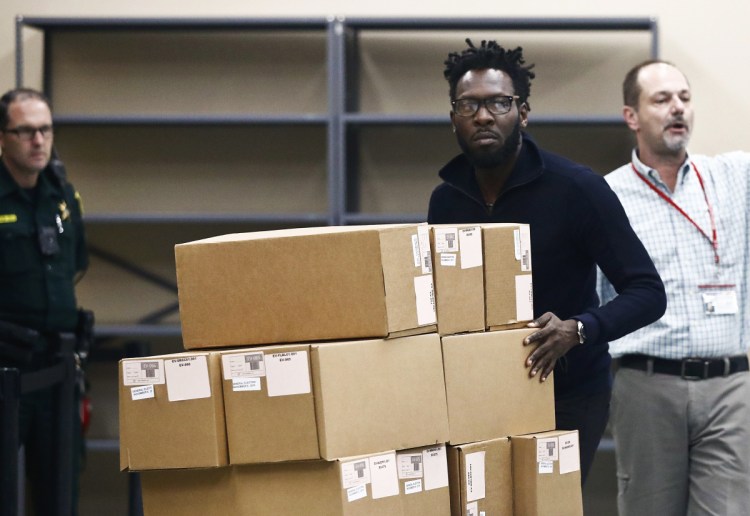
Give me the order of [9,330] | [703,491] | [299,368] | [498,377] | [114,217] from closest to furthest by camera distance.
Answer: [299,368] → [498,377] → [703,491] → [9,330] → [114,217]

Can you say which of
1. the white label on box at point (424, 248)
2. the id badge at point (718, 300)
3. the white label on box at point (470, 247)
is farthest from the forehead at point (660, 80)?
the white label on box at point (424, 248)

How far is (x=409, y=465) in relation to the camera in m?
1.81

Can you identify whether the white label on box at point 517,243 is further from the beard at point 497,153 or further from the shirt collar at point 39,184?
the shirt collar at point 39,184

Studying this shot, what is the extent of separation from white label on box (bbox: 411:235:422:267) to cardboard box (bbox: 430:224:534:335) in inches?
2.1

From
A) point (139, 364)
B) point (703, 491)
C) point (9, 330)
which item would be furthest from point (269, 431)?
point (9, 330)

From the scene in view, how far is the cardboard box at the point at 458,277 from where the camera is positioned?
1.89 meters

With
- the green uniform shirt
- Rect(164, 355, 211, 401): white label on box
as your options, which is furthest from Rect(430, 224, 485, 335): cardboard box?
the green uniform shirt

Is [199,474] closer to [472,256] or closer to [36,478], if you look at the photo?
[472,256]

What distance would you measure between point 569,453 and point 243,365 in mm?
655

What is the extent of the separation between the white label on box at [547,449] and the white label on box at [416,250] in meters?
0.40

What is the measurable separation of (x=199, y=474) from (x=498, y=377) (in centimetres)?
57

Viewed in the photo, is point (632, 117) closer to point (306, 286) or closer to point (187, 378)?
point (306, 286)

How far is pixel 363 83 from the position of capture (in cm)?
420

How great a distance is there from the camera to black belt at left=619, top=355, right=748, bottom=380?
2639mm
